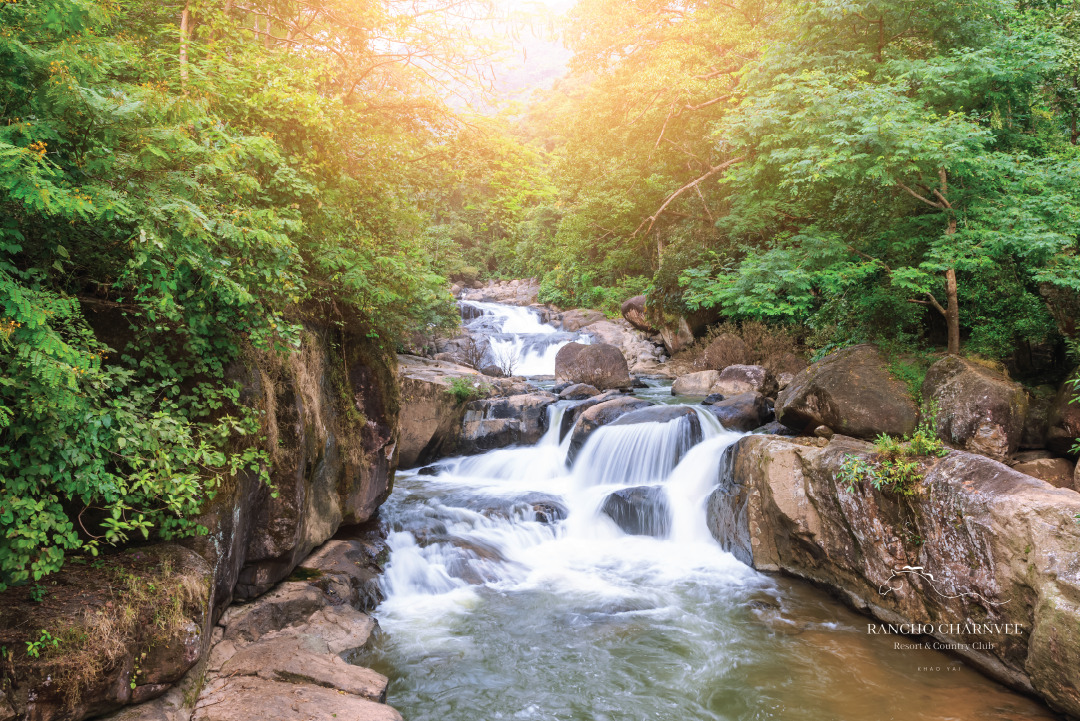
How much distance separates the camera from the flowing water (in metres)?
4.99

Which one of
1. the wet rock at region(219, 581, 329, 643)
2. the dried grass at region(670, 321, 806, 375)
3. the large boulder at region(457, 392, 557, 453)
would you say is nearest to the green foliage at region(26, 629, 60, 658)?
the wet rock at region(219, 581, 329, 643)

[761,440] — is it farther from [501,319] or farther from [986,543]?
[501,319]

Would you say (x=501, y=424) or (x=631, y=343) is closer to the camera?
(x=501, y=424)

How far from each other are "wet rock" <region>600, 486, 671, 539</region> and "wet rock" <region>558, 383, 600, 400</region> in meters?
4.76

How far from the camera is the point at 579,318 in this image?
23.1m

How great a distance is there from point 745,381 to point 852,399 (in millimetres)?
5922

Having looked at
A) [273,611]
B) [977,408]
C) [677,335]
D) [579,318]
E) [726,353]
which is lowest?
[273,611]

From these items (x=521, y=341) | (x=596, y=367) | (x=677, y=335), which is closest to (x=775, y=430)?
(x=596, y=367)

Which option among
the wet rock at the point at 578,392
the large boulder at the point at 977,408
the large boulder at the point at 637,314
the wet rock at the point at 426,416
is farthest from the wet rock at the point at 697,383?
the large boulder at the point at 977,408

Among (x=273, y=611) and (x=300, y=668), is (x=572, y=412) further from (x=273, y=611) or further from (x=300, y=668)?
(x=300, y=668)

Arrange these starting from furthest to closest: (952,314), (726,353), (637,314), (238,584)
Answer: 1. (637,314)
2. (726,353)
3. (952,314)
4. (238,584)

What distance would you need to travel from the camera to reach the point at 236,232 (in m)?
→ 3.72

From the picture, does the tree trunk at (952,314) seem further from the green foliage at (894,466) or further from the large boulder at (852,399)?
the green foliage at (894,466)

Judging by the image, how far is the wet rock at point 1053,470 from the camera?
19.8ft
